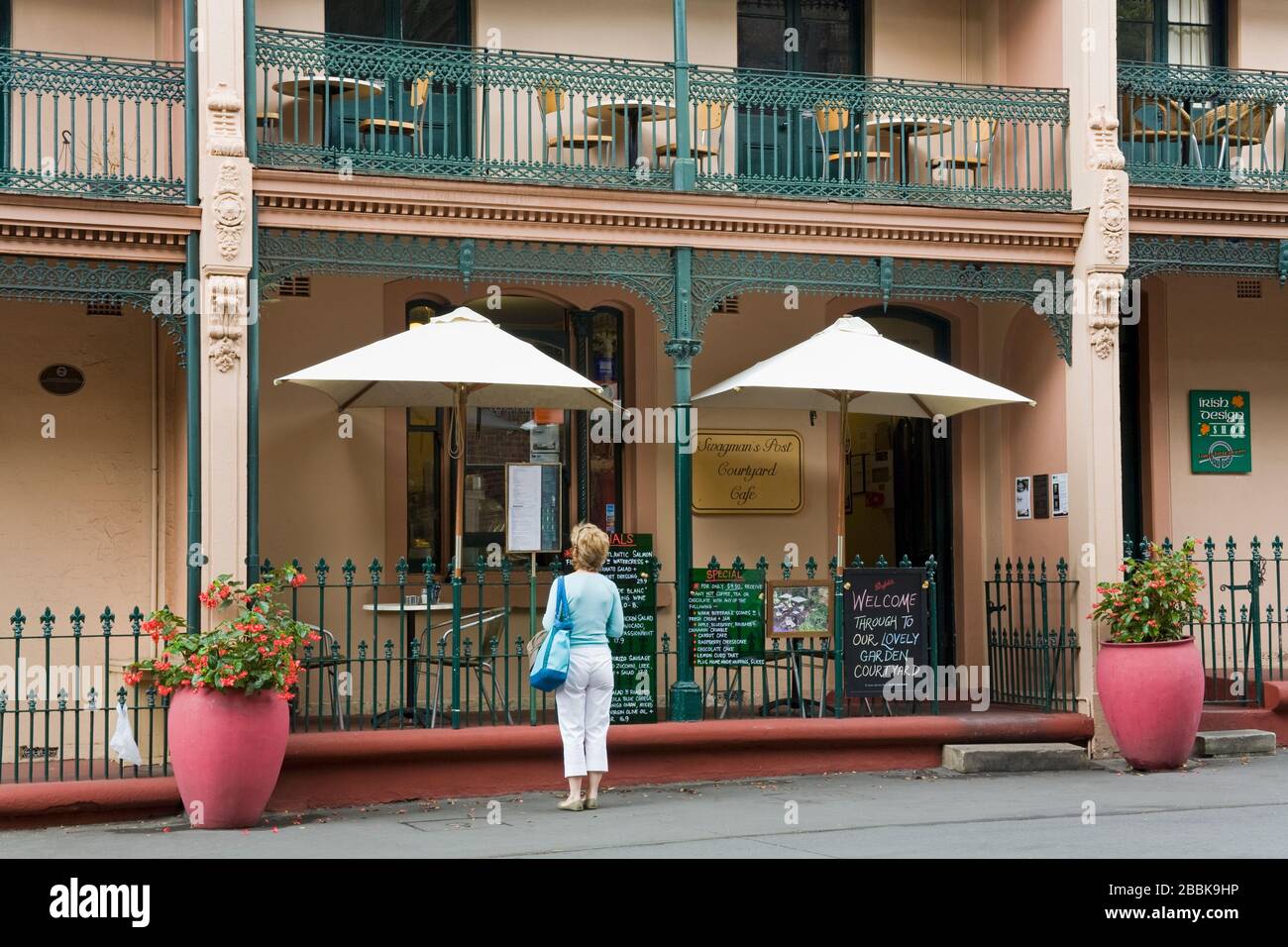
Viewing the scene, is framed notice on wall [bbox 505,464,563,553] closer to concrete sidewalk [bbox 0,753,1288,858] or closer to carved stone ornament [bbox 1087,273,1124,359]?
concrete sidewalk [bbox 0,753,1288,858]

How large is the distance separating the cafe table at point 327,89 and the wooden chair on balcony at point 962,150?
184 inches

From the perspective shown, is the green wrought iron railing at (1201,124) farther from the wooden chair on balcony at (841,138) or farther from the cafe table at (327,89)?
the cafe table at (327,89)

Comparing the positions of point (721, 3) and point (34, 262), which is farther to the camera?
point (721, 3)

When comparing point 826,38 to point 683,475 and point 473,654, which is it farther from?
point 473,654

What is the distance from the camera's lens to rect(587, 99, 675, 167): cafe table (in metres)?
12.4

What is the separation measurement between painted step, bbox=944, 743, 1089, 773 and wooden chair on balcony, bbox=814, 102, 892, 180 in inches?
177

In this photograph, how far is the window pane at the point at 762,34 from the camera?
14086 millimetres

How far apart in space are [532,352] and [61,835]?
14.1 ft

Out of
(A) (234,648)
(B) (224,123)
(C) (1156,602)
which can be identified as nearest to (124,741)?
(A) (234,648)

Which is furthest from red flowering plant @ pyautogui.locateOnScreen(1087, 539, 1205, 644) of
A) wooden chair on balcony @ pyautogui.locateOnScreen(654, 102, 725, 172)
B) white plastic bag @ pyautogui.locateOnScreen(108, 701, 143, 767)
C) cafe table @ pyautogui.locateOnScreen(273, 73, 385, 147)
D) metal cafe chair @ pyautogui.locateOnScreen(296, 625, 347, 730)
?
white plastic bag @ pyautogui.locateOnScreen(108, 701, 143, 767)

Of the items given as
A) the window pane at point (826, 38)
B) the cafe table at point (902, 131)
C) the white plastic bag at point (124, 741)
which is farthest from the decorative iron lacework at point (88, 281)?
the window pane at point (826, 38)

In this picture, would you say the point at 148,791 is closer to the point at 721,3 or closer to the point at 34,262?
the point at 34,262

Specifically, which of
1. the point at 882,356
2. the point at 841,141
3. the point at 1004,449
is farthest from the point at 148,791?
the point at 1004,449

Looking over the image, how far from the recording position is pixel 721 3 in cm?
1397
